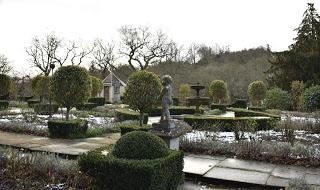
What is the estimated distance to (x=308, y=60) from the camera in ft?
88.0

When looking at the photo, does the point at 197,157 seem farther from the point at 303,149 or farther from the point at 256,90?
the point at 256,90

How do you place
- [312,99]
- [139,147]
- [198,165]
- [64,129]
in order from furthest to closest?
[312,99]
[64,129]
[198,165]
[139,147]

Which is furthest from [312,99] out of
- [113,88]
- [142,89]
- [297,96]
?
[113,88]

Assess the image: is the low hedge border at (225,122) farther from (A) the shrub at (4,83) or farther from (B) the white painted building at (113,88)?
(B) the white painted building at (113,88)

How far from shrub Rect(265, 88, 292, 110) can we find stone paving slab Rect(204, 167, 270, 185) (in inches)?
737

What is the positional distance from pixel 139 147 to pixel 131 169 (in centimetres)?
49

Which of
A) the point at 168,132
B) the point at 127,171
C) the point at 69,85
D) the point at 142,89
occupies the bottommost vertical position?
the point at 127,171

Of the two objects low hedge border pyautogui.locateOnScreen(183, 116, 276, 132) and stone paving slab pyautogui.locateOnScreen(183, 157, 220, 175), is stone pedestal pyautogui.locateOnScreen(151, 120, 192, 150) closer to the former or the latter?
stone paving slab pyautogui.locateOnScreen(183, 157, 220, 175)

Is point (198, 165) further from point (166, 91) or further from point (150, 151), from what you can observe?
point (150, 151)

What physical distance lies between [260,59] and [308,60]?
2154 centimetres

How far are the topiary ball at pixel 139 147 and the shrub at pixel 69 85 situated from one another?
24.3ft

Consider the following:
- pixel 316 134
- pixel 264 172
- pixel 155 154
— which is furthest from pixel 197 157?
pixel 316 134

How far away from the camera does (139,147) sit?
17.3ft

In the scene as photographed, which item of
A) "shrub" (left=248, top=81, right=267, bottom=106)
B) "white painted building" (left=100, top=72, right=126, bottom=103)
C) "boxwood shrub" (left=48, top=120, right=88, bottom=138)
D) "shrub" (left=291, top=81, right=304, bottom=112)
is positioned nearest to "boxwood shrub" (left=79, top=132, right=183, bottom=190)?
"boxwood shrub" (left=48, top=120, right=88, bottom=138)
